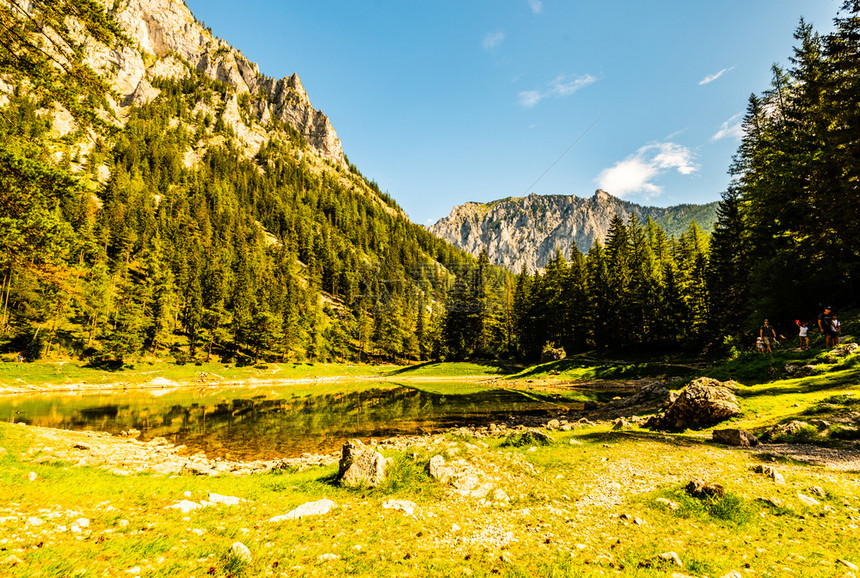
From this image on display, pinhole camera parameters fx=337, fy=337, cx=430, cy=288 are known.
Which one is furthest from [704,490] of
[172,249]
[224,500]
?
[172,249]

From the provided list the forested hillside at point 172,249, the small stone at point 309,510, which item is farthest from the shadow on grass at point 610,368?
the forested hillside at point 172,249

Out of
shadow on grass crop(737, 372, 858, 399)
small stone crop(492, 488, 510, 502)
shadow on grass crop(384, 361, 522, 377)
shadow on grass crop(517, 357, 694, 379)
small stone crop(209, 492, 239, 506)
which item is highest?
shadow on grass crop(737, 372, 858, 399)

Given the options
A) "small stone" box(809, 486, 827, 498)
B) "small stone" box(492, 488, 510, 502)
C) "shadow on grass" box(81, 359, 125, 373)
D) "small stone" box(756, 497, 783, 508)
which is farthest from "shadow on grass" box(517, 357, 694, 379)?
"shadow on grass" box(81, 359, 125, 373)

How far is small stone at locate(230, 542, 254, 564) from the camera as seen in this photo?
17.1ft

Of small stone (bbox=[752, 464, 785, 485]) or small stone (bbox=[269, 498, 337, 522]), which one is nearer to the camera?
small stone (bbox=[269, 498, 337, 522])

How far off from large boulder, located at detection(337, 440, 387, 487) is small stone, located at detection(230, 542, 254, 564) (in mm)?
4523

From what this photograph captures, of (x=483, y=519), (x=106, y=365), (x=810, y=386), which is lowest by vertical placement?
(x=106, y=365)

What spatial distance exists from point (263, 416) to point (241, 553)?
26.3 metres

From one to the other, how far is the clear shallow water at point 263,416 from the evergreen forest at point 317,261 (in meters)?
11.5

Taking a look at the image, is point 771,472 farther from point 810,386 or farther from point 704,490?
point 810,386

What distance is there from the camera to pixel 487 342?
81.2 m

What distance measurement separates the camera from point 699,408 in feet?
49.8

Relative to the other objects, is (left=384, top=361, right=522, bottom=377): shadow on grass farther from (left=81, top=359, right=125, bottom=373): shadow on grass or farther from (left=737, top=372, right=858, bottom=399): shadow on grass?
(left=737, top=372, right=858, bottom=399): shadow on grass

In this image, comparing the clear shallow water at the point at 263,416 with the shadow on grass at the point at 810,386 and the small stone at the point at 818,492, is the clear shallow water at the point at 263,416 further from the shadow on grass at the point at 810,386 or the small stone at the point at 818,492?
the small stone at the point at 818,492
